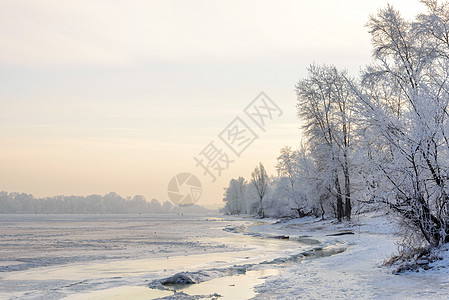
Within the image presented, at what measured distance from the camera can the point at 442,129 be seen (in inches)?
369

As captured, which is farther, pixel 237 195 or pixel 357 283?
pixel 237 195

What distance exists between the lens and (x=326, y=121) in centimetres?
3453

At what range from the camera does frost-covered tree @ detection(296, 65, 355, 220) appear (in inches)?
1272

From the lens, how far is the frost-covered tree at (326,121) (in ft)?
106

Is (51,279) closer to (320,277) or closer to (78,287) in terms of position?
(78,287)

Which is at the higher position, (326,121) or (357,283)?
(326,121)

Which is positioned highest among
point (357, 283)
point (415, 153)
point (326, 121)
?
point (326, 121)

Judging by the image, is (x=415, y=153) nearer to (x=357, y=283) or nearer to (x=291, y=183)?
(x=357, y=283)

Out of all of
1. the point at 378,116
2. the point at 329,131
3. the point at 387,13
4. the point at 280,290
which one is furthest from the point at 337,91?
the point at 280,290

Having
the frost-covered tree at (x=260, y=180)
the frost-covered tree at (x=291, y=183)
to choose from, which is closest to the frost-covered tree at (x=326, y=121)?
the frost-covered tree at (x=291, y=183)

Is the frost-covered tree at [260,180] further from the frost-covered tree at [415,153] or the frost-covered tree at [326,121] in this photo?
the frost-covered tree at [415,153]

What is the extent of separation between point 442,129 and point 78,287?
384 inches

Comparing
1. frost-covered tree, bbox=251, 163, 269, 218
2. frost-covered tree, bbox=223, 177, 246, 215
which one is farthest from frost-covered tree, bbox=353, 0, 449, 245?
frost-covered tree, bbox=223, 177, 246, 215

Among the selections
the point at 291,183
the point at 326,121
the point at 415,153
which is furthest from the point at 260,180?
the point at 415,153
